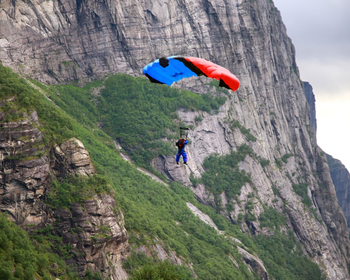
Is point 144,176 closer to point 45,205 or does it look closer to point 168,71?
point 45,205

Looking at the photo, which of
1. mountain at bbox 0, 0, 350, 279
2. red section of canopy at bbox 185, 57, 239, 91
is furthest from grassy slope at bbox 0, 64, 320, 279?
red section of canopy at bbox 185, 57, 239, 91

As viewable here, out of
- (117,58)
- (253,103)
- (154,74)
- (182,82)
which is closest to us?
(154,74)

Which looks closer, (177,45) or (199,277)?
(199,277)

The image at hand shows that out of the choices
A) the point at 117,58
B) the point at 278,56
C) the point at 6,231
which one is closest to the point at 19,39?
the point at 117,58

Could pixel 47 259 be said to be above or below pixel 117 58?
below

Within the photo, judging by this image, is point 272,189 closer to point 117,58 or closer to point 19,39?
point 117,58

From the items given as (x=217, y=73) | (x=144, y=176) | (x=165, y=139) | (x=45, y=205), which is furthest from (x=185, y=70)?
(x=165, y=139)

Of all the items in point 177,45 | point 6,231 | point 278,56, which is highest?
point 278,56
